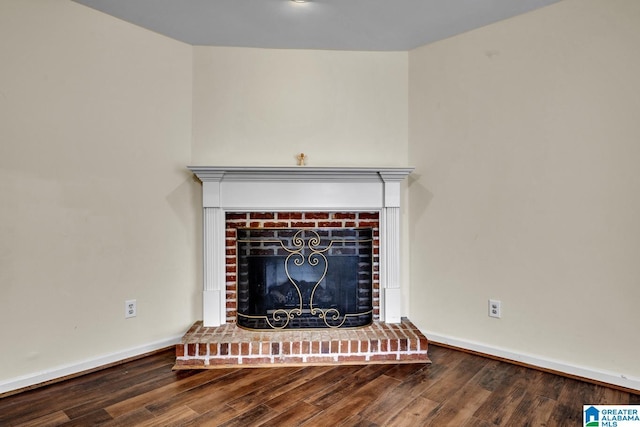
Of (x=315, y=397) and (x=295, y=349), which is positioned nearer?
(x=315, y=397)

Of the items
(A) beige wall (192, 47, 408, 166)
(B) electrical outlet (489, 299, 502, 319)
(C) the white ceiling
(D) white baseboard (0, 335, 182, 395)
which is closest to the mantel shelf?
(A) beige wall (192, 47, 408, 166)

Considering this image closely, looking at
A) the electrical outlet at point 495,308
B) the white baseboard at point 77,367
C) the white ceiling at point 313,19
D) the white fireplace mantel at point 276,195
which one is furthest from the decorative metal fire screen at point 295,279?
the white ceiling at point 313,19

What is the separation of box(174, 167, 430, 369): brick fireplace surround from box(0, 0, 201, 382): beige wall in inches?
9.3

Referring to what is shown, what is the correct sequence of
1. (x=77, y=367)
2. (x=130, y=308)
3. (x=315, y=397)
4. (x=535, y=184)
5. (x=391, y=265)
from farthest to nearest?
(x=391, y=265) < (x=130, y=308) < (x=535, y=184) < (x=77, y=367) < (x=315, y=397)

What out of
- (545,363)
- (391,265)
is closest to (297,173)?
(391,265)

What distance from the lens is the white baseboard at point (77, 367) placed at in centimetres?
191

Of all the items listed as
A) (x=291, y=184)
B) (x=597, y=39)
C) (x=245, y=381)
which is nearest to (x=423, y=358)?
(x=245, y=381)

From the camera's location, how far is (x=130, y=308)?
2.35 m

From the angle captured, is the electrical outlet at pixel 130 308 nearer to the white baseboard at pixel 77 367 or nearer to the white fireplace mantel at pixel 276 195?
the white baseboard at pixel 77 367

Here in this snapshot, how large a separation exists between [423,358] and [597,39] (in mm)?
2240

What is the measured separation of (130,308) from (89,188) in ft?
2.79

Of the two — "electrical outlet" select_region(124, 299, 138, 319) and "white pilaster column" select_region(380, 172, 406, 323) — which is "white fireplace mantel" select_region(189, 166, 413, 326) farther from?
"electrical outlet" select_region(124, 299, 138, 319)

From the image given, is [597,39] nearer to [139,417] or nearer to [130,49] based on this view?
[130,49]

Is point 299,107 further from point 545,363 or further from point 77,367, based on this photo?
point 545,363
